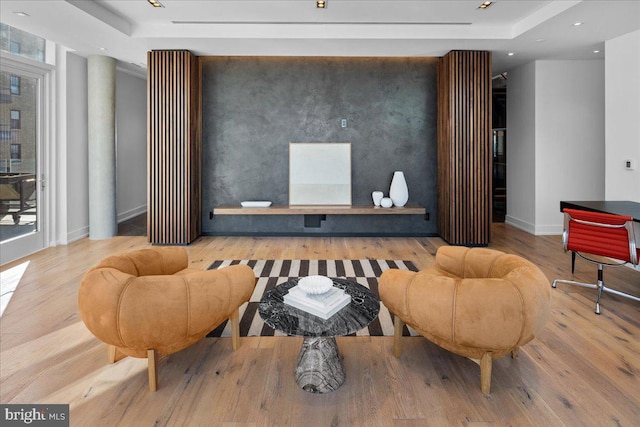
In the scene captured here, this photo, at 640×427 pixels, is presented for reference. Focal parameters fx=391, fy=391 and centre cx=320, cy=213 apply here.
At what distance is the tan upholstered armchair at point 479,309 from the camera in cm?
192

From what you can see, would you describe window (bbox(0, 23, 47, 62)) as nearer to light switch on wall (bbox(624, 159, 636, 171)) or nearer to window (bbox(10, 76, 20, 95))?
window (bbox(10, 76, 20, 95))

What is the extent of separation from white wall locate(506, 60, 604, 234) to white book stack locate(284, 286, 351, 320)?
5.16 metres

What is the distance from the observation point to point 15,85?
471 centimetres

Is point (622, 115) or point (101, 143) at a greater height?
point (622, 115)

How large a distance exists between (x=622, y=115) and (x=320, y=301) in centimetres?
477

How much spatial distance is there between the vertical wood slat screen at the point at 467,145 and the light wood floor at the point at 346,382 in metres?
2.34

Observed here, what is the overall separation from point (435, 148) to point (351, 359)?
14.2 ft

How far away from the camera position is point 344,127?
5.90 m

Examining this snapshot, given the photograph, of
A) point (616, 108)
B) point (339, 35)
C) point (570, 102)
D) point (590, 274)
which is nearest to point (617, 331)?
point (590, 274)

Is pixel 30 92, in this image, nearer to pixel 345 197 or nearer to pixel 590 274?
pixel 345 197

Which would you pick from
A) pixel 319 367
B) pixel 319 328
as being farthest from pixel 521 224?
pixel 319 328

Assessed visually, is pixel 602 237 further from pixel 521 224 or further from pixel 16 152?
pixel 16 152

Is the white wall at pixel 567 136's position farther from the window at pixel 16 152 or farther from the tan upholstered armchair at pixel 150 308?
the window at pixel 16 152

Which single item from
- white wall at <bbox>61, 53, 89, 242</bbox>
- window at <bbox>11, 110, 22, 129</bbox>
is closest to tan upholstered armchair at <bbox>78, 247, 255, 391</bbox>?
window at <bbox>11, 110, 22, 129</bbox>
